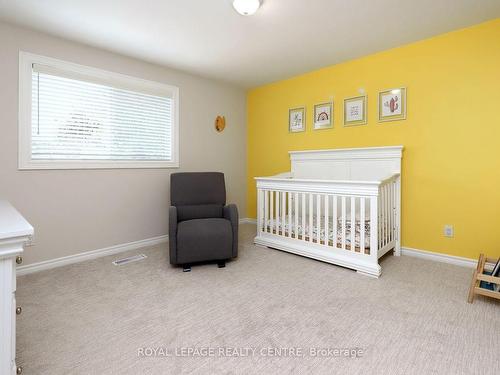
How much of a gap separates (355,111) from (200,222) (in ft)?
7.30

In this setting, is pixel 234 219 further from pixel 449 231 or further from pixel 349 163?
pixel 449 231

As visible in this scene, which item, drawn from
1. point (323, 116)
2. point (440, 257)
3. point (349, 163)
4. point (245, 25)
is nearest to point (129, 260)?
point (245, 25)

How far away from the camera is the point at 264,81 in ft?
13.3

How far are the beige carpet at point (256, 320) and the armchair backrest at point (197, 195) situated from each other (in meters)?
0.66

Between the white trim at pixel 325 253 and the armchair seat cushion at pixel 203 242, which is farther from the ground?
the armchair seat cushion at pixel 203 242

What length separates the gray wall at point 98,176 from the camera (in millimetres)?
2408

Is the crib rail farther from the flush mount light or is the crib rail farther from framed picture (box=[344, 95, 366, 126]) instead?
the flush mount light

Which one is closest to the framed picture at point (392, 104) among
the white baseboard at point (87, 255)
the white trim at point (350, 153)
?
the white trim at point (350, 153)

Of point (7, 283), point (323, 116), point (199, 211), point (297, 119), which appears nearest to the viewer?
point (7, 283)

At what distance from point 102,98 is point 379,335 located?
3.25 metres

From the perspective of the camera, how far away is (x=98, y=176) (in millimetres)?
2936

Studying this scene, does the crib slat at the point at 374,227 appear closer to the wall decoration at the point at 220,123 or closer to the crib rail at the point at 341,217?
the crib rail at the point at 341,217

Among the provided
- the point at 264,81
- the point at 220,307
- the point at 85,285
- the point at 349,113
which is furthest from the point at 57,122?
the point at 349,113

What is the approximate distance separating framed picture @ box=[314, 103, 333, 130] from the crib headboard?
366 millimetres
